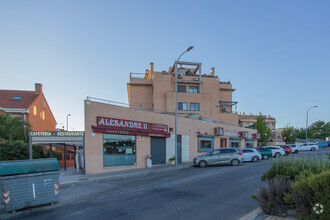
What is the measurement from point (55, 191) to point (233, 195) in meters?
6.42

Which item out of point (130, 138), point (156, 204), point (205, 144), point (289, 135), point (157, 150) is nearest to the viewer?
point (156, 204)

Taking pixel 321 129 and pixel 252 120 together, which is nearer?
pixel 252 120

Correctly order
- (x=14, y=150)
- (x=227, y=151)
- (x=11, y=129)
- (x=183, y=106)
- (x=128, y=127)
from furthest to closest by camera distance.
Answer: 1. (x=183, y=106)
2. (x=227, y=151)
3. (x=128, y=127)
4. (x=11, y=129)
5. (x=14, y=150)

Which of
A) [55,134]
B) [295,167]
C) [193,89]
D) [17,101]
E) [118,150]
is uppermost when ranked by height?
[193,89]

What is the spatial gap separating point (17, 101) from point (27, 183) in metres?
21.8

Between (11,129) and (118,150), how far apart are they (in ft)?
26.4

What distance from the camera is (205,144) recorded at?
92.6 ft

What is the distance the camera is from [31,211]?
7.45 metres

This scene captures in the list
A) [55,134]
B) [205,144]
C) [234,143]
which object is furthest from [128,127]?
[234,143]

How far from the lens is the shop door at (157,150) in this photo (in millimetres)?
20736

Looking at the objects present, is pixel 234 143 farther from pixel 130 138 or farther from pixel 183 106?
pixel 130 138

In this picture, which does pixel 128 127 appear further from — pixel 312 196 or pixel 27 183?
pixel 312 196

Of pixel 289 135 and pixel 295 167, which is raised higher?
pixel 295 167

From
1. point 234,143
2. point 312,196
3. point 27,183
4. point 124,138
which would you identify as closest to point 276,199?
point 312,196
